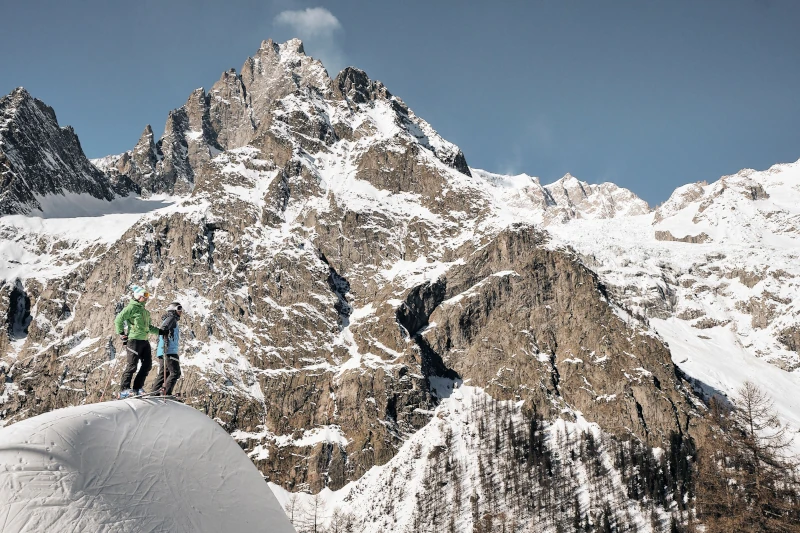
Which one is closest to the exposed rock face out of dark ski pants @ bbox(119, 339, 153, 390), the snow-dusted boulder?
dark ski pants @ bbox(119, 339, 153, 390)

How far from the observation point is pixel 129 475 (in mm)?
6609

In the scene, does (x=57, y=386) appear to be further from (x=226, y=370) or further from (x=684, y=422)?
(x=684, y=422)

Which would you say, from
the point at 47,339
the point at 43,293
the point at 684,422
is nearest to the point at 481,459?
the point at 684,422

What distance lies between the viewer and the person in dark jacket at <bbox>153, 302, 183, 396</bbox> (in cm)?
1091

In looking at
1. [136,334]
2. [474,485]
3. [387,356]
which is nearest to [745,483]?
[136,334]

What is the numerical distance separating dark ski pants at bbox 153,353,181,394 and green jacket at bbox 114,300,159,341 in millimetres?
569

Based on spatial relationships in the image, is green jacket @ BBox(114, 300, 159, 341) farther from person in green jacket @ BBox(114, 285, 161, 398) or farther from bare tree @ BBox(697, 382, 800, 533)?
bare tree @ BBox(697, 382, 800, 533)

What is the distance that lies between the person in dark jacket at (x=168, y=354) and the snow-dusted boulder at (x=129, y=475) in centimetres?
300

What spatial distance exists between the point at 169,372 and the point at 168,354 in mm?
655

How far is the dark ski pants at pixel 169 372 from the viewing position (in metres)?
10.7

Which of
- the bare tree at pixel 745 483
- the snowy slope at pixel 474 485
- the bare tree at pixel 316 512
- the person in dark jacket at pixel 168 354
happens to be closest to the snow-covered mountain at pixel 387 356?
the snowy slope at pixel 474 485

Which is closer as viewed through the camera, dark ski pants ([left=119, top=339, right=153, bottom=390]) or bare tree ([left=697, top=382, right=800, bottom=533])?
dark ski pants ([left=119, top=339, right=153, bottom=390])

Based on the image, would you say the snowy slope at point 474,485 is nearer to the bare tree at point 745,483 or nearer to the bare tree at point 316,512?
the bare tree at point 316,512

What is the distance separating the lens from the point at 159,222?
610 feet
